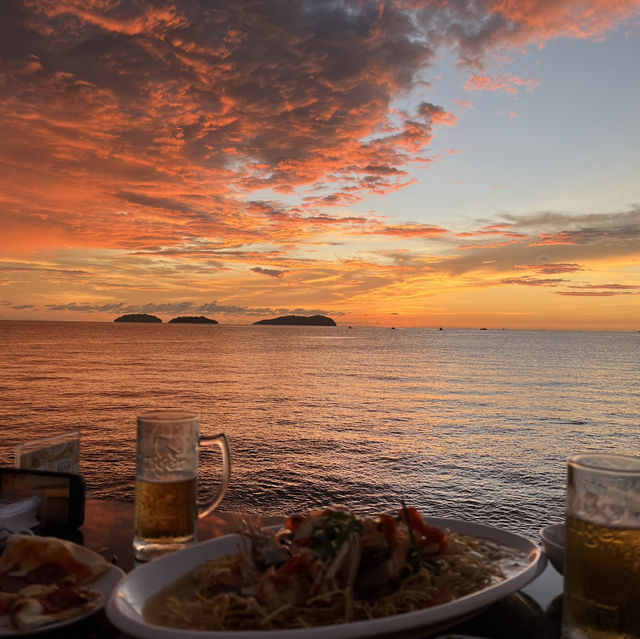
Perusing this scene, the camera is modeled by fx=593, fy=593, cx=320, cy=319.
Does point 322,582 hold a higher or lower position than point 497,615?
higher

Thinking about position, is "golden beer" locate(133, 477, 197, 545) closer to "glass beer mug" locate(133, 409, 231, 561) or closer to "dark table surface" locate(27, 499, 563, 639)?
"glass beer mug" locate(133, 409, 231, 561)

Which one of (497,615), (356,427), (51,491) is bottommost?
(356,427)

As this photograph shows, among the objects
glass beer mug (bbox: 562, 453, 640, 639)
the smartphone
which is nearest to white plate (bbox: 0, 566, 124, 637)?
the smartphone

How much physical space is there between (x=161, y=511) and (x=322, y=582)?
2.67ft

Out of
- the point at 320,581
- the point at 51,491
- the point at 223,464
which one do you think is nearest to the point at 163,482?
the point at 223,464

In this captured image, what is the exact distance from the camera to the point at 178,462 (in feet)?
6.86

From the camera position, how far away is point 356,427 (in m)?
32.8

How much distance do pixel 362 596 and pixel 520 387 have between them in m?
56.1

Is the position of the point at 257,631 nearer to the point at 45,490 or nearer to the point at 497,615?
the point at 497,615

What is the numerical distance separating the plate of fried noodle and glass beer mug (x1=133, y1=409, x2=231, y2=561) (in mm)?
256

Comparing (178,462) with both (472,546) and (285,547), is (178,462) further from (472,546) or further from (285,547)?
(472,546)

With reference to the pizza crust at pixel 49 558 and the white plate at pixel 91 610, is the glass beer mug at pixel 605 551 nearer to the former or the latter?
the white plate at pixel 91 610

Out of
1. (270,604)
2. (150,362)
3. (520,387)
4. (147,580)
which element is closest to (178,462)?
(147,580)

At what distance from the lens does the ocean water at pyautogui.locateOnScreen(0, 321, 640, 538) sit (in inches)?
785
